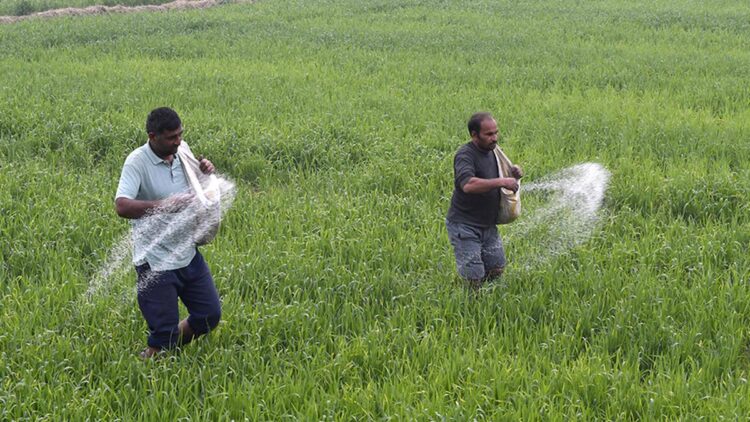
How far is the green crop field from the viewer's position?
3896 millimetres

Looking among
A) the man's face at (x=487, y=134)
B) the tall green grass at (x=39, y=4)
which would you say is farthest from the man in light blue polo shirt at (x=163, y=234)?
the tall green grass at (x=39, y=4)

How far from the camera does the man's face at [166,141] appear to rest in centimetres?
377

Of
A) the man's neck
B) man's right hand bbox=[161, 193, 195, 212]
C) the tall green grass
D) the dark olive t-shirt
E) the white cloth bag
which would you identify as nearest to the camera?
man's right hand bbox=[161, 193, 195, 212]

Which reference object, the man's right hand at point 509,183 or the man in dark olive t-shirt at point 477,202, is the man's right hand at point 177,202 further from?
the man's right hand at point 509,183

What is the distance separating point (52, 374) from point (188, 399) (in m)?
0.79

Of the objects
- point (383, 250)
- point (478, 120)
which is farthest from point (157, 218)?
point (383, 250)

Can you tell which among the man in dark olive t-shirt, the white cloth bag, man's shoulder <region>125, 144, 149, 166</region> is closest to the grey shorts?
the man in dark olive t-shirt

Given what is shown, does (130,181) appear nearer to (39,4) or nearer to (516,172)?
(516,172)

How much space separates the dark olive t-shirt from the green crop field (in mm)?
515

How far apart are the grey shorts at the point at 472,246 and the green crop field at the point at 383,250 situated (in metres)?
0.20

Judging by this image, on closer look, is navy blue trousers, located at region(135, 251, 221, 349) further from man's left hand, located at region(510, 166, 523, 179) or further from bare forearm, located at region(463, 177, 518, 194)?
man's left hand, located at region(510, 166, 523, 179)

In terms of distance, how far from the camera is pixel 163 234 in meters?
3.93

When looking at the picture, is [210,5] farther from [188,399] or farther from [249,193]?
[188,399]

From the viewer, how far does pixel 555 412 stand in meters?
3.63
